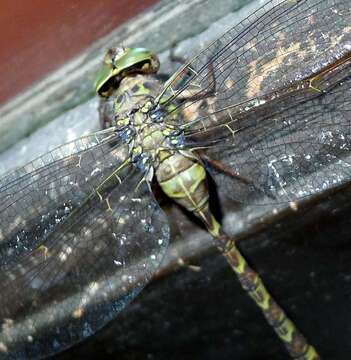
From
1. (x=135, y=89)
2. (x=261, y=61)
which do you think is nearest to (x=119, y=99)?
(x=135, y=89)

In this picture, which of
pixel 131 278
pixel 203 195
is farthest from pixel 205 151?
pixel 131 278

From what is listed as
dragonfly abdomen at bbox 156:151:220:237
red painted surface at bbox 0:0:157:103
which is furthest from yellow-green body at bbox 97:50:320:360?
red painted surface at bbox 0:0:157:103

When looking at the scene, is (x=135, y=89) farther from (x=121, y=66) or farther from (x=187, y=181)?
(x=187, y=181)

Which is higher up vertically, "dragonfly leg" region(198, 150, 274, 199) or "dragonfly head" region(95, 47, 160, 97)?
"dragonfly head" region(95, 47, 160, 97)

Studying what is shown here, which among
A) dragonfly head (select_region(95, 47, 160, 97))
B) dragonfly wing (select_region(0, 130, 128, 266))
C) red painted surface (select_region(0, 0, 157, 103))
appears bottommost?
dragonfly wing (select_region(0, 130, 128, 266))

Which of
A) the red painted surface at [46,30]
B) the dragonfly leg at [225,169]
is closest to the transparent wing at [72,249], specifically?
the dragonfly leg at [225,169]

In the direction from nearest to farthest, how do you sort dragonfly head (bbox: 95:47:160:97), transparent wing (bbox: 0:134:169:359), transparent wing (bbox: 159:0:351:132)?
transparent wing (bbox: 159:0:351:132)
transparent wing (bbox: 0:134:169:359)
dragonfly head (bbox: 95:47:160:97)

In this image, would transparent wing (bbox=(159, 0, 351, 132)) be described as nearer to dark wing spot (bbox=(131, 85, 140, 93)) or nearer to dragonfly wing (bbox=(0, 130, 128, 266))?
dark wing spot (bbox=(131, 85, 140, 93))
